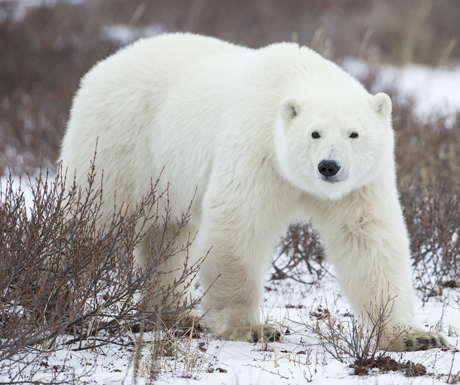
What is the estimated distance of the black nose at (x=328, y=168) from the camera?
9.06 ft

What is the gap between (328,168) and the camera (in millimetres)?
2770

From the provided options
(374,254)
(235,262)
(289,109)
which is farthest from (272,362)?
(289,109)

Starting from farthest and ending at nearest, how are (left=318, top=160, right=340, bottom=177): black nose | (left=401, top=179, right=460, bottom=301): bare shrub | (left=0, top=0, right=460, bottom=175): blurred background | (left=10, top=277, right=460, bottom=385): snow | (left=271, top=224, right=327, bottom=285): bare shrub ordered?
(left=0, top=0, right=460, bottom=175): blurred background < (left=271, top=224, right=327, bottom=285): bare shrub < (left=401, top=179, right=460, bottom=301): bare shrub < (left=318, top=160, right=340, bottom=177): black nose < (left=10, top=277, right=460, bottom=385): snow

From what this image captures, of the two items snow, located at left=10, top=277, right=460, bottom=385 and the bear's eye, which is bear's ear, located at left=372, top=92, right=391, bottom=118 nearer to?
the bear's eye

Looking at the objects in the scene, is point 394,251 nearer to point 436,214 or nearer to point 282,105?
point 282,105

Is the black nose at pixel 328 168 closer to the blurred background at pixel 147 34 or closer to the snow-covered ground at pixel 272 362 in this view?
the snow-covered ground at pixel 272 362

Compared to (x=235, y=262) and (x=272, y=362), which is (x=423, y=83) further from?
(x=272, y=362)

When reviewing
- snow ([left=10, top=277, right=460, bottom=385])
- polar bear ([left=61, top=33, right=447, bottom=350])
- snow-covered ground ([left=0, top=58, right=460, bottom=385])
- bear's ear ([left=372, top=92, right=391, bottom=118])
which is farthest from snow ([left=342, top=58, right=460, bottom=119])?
snow ([left=10, top=277, right=460, bottom=385])

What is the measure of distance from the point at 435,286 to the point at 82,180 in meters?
2.30

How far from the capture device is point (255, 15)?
1438 cm

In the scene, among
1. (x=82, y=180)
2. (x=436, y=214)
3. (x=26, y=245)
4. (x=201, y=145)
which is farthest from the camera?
(x=436, y=214)

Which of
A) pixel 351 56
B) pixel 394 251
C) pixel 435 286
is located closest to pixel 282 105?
pixel 394 251

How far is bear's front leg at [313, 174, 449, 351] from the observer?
9.78 feet

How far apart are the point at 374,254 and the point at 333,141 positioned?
61cm
